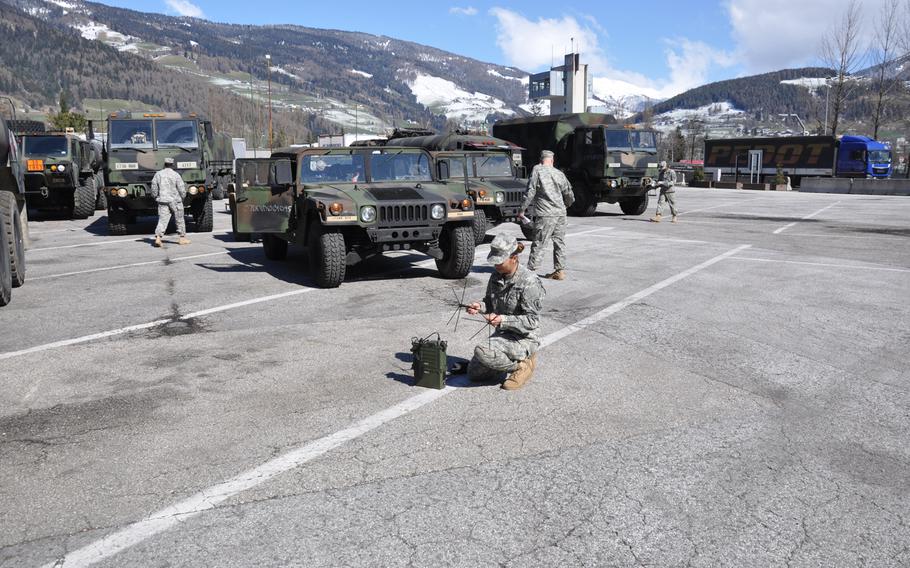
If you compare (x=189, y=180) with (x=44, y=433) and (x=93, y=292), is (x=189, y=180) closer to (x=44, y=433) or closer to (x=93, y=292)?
(x=93, y=292)

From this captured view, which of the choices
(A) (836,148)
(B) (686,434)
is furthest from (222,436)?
(A) (836,148)

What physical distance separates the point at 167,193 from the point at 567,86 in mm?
83571

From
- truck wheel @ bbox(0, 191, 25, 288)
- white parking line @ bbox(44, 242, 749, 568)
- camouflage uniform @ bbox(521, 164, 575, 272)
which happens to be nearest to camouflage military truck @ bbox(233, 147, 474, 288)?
camouflage uniform @ bbox(521, 164, 575, 272)

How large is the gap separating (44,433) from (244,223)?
259 inches

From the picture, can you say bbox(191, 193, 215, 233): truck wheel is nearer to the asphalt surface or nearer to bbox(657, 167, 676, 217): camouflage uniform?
the asphalt surface

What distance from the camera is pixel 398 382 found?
5.86 metres

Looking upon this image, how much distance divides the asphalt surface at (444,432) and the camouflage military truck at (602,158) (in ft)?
35.9

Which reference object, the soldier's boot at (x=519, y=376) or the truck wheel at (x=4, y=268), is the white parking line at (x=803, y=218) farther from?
the truck wheel at (x=4, y=268)

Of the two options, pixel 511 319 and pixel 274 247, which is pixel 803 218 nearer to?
pixel 274 247

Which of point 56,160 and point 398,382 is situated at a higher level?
point 56,160

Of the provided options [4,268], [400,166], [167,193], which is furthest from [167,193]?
[4,268]

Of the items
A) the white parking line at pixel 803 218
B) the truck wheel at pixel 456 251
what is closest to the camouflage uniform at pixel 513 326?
the truck wheel at pixel 456 251

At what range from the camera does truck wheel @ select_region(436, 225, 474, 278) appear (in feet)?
33.3

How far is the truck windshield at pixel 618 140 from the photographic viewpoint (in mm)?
20422
